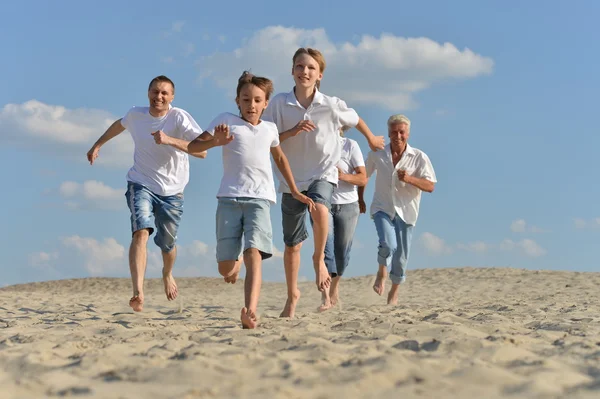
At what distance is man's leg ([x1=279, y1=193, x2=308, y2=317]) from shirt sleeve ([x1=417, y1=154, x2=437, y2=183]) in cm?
248

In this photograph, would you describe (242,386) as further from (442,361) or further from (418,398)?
(442,361)

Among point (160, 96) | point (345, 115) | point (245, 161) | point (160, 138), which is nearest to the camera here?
point (245, 161)

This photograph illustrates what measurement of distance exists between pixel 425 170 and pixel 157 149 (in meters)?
3.20

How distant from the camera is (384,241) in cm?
809

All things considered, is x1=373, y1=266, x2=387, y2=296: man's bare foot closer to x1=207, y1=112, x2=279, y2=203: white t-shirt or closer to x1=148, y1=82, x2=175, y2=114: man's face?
x1=207, y1=112, x2=279, y2=203: white t-shirt

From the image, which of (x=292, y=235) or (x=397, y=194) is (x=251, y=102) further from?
(x=397, y=194)

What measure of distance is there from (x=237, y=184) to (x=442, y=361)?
242cm

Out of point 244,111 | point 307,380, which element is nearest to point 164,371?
point 307,380

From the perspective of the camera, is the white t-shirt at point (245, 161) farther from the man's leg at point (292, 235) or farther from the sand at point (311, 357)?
the sand at point (311, 357)

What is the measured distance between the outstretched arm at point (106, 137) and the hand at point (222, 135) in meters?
2.54

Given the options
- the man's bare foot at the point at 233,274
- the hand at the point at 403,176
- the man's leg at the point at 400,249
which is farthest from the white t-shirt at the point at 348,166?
the man's bare foot at the point at 233,274

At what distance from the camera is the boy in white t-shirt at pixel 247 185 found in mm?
5484

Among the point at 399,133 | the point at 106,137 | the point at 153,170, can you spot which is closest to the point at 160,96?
the point at 153,170

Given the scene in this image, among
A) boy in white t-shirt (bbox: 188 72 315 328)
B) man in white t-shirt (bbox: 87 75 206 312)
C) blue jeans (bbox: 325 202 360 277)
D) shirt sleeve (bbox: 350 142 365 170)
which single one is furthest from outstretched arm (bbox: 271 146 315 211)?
shirt sleeve (bbox: 350 142 365 170)
